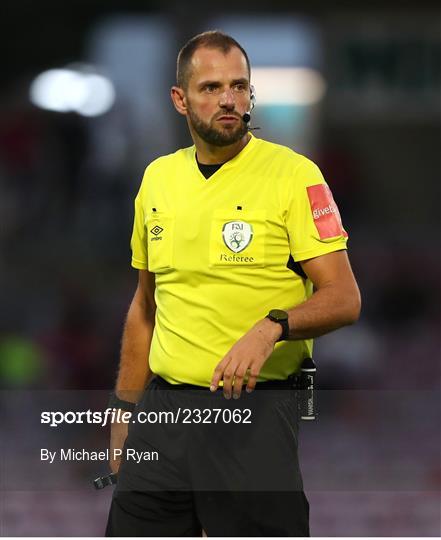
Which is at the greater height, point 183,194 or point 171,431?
point 183,194

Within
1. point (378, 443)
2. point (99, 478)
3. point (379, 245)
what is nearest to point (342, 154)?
point (379, 245)

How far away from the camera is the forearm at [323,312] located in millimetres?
3455

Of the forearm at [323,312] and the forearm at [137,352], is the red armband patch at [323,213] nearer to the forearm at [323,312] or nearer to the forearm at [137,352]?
the forearm at [323,312]

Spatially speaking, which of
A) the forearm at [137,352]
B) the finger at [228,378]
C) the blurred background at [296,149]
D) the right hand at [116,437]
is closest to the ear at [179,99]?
the forearm at [137,352]

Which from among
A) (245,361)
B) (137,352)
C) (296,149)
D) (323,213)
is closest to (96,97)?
(296,149)

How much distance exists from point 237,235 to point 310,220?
0.68 feet

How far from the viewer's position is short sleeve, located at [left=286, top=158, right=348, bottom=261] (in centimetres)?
354

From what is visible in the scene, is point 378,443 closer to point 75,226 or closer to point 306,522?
point 75,226

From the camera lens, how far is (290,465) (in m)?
3.65

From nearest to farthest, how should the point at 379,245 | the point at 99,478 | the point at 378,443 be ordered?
the point at 99,478 < the point at 378,443 < the point at 379,245

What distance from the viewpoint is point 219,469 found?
3648mm

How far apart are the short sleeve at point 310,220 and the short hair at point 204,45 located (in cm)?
36

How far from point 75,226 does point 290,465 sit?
863cm

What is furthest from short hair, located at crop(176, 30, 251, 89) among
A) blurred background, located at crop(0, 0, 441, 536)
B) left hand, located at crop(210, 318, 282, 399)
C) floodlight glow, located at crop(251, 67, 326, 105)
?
floodlight glow, located at crop(251, 67, 326, 105)
